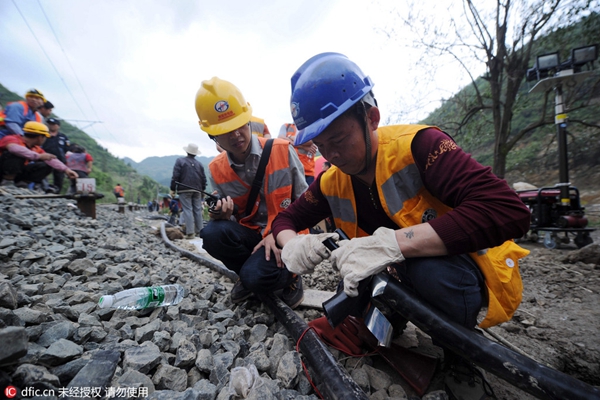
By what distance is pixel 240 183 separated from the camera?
2.56 m

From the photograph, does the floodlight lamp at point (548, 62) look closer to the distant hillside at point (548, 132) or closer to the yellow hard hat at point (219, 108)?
the distant hillside at point (548, 132)

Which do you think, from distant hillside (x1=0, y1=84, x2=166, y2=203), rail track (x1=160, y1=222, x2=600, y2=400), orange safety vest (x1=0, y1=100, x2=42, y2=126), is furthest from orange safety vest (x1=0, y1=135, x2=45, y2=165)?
distant hillside (x1=0, y1=84, x2=166, y2=203)

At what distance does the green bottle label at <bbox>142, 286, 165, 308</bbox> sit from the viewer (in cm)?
191

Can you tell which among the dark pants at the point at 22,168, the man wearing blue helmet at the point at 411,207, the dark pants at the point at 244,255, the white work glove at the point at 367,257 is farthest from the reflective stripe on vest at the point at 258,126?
the dark pants at the point at 22,168

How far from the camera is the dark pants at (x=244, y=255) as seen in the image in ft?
6.77

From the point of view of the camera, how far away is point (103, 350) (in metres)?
1.25

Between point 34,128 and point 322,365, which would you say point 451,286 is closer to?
point 322,365

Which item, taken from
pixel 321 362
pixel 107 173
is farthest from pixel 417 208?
pixel 107 173

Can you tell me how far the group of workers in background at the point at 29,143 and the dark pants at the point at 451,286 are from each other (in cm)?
823

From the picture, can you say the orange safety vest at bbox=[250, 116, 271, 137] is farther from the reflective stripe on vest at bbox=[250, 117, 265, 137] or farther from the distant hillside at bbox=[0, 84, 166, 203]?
the distant hillside at bbox=[0, 84, 166, 203]

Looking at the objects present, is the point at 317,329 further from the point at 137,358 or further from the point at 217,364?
the point at 137,358

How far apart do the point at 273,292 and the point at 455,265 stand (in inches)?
54.7

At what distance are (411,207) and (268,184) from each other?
1363 millimetres

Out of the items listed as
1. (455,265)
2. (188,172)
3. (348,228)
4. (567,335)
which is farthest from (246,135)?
(188,172)
